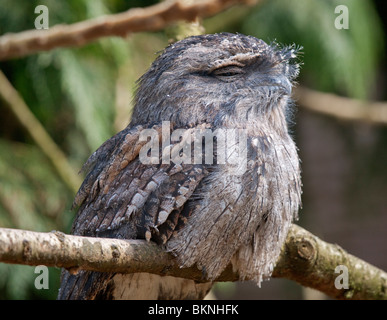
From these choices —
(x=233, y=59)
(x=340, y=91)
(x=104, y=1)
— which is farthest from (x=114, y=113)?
(x=340, y=91)

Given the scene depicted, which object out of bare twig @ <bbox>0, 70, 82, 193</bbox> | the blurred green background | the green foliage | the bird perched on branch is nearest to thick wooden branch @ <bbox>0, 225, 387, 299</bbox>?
the bird perched on branch


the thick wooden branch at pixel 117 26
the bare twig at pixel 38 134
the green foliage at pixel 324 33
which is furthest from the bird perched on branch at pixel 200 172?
the green foliage at pixel 324 33

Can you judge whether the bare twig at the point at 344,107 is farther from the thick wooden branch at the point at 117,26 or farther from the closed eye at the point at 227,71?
the thick wooden branch at the point at 117,26

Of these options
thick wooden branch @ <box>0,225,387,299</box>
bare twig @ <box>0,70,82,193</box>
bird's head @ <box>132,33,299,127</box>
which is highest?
bare twig @ <box>0,70,82,193</box>

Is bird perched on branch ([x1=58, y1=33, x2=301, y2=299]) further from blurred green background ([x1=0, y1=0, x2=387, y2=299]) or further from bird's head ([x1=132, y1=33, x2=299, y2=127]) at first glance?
blurred green background ([x1=0, y1=0, x2=387, y2=299])

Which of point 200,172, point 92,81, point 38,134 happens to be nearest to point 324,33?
point 92,81

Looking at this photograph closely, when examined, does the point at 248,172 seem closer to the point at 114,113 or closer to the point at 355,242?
the point at 114,113
